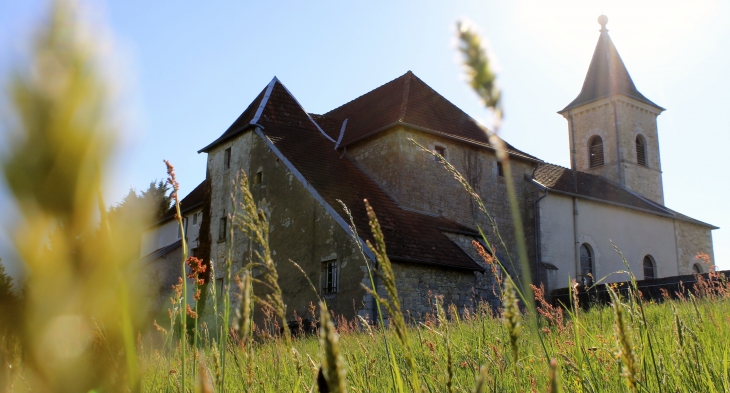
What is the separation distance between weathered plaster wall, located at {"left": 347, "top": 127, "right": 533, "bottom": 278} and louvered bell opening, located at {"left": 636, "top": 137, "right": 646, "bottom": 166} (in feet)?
52.9

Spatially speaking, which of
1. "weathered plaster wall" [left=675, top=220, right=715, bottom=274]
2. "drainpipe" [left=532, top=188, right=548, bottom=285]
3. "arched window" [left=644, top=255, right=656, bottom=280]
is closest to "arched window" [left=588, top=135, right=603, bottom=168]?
"weathered plaster wall" [left=675, top=220, right=715, bottom=274]

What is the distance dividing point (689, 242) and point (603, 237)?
6881 millimetres

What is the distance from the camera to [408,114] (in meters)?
21.4

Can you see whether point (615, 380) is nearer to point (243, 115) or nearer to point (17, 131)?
point (17, 131)

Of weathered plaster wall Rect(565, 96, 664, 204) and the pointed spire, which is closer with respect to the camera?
weathered plaster wall Rect(565, 96, 664, 204)

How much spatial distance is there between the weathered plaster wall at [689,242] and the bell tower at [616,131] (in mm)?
4094

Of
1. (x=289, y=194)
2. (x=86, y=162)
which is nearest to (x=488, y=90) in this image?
(x=86, y=162)

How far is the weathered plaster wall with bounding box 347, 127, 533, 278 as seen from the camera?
66.6 feet

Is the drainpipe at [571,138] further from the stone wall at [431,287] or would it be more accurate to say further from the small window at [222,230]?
the small window at [222,230]

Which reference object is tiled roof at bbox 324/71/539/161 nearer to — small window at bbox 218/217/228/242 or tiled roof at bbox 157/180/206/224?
small window at bbox 218/217/228/242

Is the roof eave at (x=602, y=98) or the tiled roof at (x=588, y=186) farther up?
the roof eave at (x=602, y=98)

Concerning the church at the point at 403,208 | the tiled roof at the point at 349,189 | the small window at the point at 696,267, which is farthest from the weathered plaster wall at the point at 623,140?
the tiled roof at the point at 349,189

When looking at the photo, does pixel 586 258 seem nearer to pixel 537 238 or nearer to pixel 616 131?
pixel 537 238

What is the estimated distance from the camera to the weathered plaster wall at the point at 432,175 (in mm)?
20312
